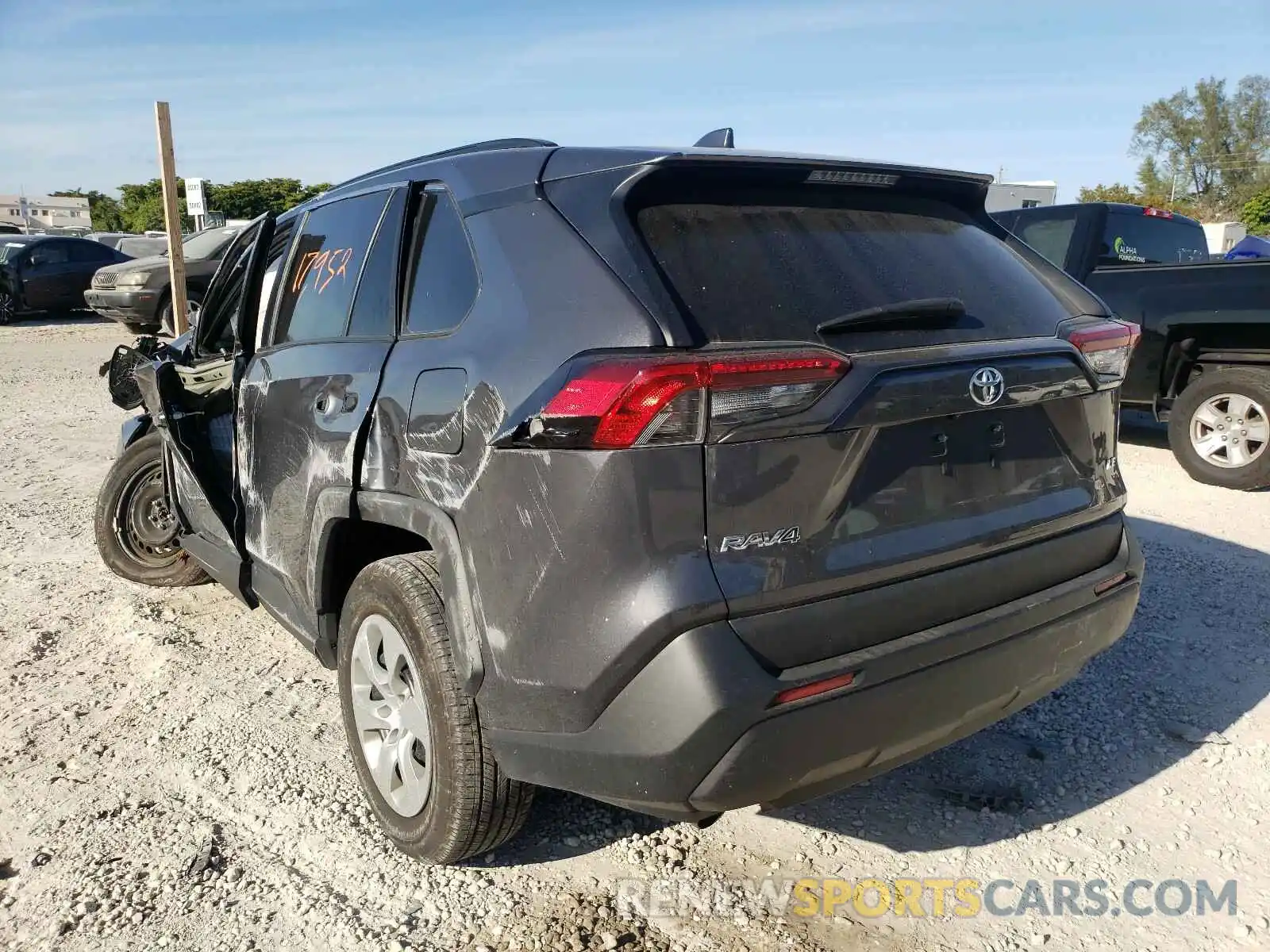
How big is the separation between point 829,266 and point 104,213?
7785 cm

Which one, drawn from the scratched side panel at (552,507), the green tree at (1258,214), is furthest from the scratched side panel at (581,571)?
the green tree at (1258,214)

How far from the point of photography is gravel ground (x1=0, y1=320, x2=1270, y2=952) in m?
2.38

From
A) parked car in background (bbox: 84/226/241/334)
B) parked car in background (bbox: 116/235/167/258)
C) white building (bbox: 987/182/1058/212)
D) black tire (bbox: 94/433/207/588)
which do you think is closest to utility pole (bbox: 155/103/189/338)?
black tire (bbox: 94/433/207/588)

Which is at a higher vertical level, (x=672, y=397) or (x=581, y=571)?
(x=672, y=397)

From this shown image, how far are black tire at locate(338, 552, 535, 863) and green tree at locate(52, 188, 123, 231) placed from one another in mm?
69697

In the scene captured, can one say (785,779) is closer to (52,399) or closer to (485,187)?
(485,187)

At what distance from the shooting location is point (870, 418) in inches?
79.8

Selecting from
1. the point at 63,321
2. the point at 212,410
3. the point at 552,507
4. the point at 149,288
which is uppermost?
the point at 552,507

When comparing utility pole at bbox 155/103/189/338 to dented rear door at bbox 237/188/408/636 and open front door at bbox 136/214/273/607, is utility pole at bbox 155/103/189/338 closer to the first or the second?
open front door at bbox 136/214/273/607

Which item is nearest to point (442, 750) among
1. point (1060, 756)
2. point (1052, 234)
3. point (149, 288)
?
point (1060, 756)

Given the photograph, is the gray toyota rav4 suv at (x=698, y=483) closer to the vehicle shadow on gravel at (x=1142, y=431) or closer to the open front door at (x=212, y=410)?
the open front door at (x=212, y=410)

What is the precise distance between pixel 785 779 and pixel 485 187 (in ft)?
5.28

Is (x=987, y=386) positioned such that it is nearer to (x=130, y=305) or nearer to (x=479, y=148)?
(x=479, y=148)

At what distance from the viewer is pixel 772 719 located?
75.6 inches
